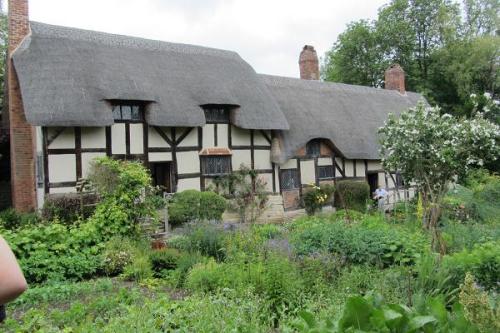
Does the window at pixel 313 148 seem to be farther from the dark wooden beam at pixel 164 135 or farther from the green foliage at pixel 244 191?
the dark wooden beam at pixel 164 135

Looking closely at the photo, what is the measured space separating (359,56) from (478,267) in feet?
91.8

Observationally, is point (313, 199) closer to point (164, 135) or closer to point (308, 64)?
point (164, 135)

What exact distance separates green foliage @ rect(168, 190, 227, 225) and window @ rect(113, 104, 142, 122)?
8.54 feet

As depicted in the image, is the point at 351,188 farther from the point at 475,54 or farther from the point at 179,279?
the point at 475,54

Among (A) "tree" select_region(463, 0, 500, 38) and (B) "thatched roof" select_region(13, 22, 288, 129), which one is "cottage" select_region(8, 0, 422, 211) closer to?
(B) "thatched roof" select_region(13, 22, 288, 129)

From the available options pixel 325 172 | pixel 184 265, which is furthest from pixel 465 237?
pixel 325 172

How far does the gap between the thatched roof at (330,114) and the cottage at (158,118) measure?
0.06m

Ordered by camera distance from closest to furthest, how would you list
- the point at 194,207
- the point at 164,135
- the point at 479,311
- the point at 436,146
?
the point at 479,311 → the point at 436,146 → the point at 194,207 → the point at 164,135

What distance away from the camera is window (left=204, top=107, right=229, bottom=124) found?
15.7 meters

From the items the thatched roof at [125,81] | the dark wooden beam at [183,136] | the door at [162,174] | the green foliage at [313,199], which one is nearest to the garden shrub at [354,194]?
the green foliage at [313,199]

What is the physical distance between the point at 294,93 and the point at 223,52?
3419mm

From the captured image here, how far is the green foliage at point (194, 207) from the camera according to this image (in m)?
13.3

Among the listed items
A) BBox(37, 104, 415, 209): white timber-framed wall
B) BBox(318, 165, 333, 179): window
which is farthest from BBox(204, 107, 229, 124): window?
BBox(318, 165, 333, 179): window

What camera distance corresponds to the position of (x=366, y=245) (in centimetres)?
705
